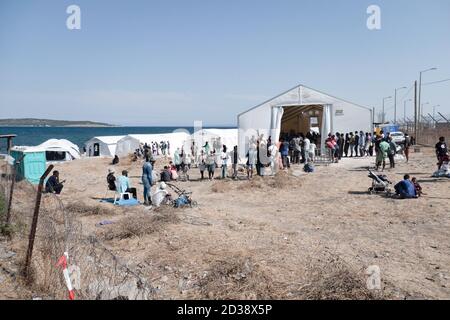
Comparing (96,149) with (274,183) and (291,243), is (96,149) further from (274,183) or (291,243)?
(291,243)

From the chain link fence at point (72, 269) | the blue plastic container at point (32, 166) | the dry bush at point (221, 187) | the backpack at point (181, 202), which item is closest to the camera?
the chain link fence at point (72, 269)

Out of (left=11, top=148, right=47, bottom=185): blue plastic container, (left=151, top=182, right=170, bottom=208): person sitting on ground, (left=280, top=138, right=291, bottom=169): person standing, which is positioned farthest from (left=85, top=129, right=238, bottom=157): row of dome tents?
(left=151, top=182, right=170, bottom=208): person sitting on ground

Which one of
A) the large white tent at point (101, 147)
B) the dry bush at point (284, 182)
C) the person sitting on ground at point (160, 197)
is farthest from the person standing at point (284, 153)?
the large white tent at point (101, 147)

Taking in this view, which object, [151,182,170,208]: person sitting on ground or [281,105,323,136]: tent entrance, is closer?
[151,182,170,208]: person sitting on ground

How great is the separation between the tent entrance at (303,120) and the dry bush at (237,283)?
22.8 m

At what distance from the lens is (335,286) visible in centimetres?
498

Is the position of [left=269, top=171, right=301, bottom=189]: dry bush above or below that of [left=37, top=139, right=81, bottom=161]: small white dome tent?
below

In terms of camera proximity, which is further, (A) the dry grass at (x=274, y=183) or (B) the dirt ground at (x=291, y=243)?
(A) the dry grass at (x=274, y=183)

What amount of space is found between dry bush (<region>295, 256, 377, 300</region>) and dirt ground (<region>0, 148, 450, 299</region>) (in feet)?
0.06

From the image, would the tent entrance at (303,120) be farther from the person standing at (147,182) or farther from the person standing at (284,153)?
the person standing at (147,182)

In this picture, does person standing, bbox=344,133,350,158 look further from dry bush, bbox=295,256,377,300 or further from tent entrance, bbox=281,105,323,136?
dry bush, bbox=295,256,377,300

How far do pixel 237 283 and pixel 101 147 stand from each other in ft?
120

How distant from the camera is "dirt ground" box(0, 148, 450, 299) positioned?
5.28 metres

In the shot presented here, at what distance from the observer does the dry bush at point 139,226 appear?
780 cm
